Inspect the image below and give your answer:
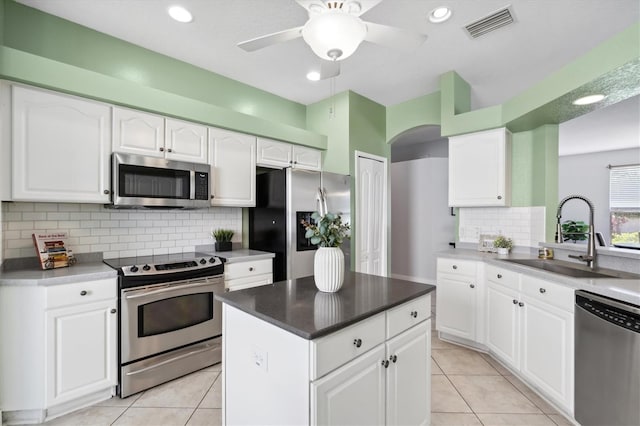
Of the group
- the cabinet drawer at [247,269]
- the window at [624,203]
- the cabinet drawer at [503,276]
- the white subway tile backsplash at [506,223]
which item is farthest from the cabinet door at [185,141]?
the window at [624,203]

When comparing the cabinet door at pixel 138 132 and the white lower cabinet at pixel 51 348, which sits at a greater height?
the cabinet door at pixel 138 132

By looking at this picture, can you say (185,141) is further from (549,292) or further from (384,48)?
(549,292)

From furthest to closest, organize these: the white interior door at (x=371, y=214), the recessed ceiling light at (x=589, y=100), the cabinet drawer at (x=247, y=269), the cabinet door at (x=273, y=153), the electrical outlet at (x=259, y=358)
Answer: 1. the white interior door at (x=371, y=214)
2. the cabinet door at (x=273, y=153)
3. the cabinet drawer at (x=247, y=269)
4. the recessed ceiling light at (x=589, y=100)
5. the electrical outlet at (x=259, y=358)

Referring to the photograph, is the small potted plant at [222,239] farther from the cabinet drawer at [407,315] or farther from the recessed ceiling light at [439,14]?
the recessed ceiling light at [439,14]

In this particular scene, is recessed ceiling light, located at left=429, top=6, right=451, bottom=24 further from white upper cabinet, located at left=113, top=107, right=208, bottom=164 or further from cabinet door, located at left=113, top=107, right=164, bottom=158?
cabinet door, located at left=113, top=107, right=164, bottom=158

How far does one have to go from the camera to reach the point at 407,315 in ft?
5.25

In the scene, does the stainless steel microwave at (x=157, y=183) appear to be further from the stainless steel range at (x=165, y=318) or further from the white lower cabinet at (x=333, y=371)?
the white lower cabinet at (x=333, y=371)

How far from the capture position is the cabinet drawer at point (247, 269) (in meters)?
2.80

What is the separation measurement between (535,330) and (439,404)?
892mm

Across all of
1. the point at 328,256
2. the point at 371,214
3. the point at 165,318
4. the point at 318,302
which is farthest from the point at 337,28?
the point at 371,214

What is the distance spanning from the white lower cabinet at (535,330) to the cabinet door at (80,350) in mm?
3055

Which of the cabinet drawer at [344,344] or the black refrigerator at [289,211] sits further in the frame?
the black refrigerator at [289,211]

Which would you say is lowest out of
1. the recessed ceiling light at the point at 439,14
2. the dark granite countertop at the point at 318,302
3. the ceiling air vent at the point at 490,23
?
the dark granite countertop at the point at 318,302

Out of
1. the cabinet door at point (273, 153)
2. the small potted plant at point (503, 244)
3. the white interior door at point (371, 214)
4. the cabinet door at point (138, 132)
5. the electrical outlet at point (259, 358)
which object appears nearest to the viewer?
the electrical outlet at point (259, 358)
